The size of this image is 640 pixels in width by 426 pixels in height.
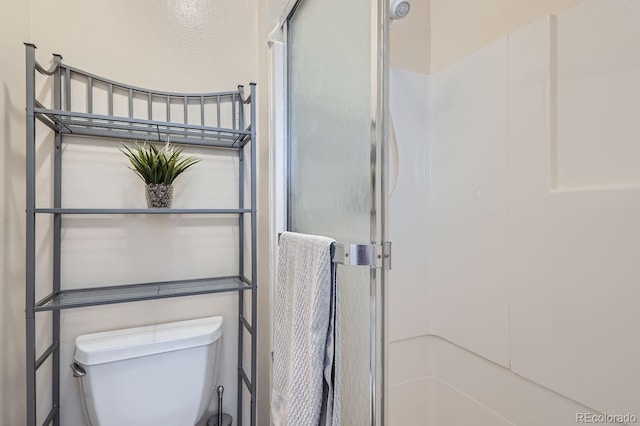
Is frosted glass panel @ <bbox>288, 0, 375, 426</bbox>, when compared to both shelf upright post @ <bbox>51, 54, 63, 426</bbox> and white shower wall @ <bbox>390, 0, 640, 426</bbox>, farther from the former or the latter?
shelf upright post @ <bbox>51, 54, 63, 426</bbox>

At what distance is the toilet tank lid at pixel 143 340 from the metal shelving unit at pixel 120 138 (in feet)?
0.36

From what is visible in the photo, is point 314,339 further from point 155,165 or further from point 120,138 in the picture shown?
point 120,138

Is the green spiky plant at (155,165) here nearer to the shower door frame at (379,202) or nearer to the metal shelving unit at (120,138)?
the metal shelving unit at (120,138)

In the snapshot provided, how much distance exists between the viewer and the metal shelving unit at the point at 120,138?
31.8 inches

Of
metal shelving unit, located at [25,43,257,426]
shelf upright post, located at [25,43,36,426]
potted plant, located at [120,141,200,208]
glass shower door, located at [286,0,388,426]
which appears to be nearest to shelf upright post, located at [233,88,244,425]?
metal shelving unit, located at [25,43,257,426]

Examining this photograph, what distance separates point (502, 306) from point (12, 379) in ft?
5.11

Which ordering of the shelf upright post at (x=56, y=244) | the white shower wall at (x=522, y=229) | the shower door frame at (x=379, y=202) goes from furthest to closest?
the shelf upright post at (x=56, y=244) → the white shower wall at (x=522, y=229) → the shower door frame at (x=379, y=202)

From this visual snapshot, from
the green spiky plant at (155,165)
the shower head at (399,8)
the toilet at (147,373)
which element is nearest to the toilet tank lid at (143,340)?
the toilet at (147,373)

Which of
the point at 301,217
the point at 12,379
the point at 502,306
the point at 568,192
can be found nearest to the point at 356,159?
the point at 301,217

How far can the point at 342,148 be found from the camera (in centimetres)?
73

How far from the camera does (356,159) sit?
2.15 feet

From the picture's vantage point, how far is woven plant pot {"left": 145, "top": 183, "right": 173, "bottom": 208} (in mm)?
1014

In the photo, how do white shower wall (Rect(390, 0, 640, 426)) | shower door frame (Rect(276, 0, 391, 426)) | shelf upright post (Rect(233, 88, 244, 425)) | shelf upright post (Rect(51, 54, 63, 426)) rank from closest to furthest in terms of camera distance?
1. shower door frame (Rect(276, 0, 391, 426))
2. white shower wall (Rect(390, 0, 640, 426))
3. shelf upright post (Rect(51, 54, 63, 426))
4. shelf upright post (Rect(233, 88, 244, 425))

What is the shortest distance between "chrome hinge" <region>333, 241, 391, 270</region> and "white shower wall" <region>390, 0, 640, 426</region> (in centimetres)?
60
